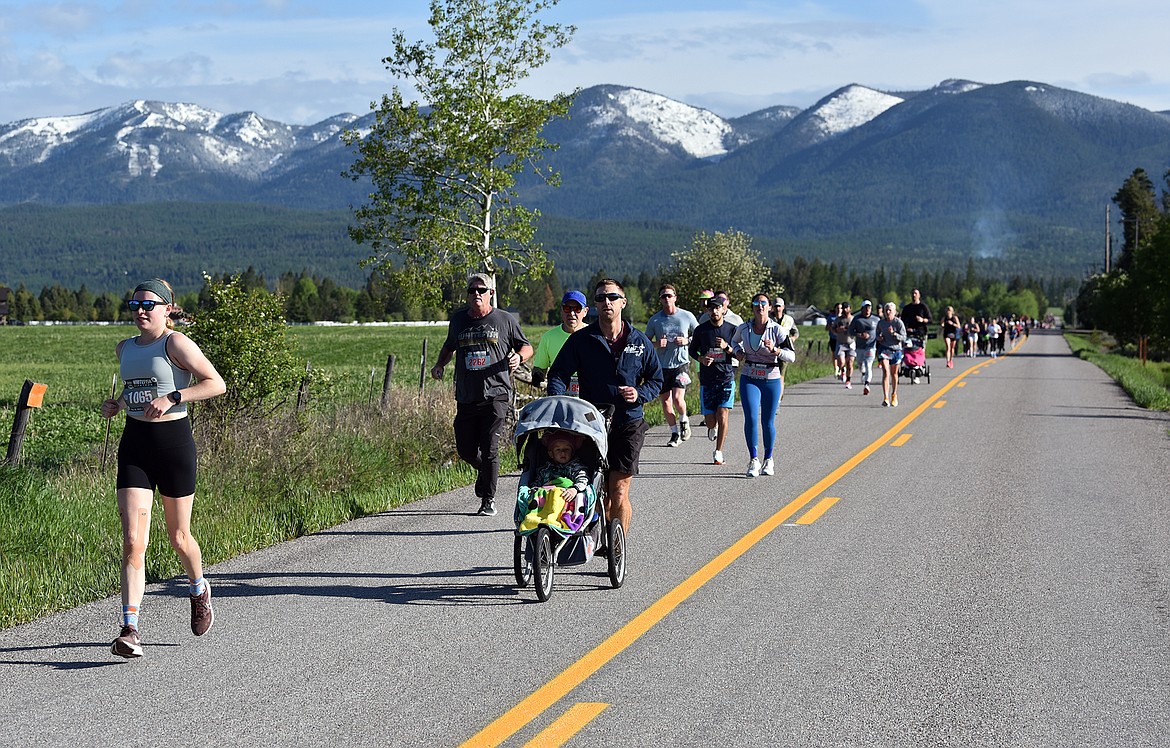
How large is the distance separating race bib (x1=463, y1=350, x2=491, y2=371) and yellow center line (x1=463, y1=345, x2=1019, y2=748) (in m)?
2.50

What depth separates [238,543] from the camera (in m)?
9.30

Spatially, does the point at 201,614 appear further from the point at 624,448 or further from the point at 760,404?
the point at 760,404

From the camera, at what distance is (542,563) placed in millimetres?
7672

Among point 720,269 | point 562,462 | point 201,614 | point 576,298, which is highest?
point 720,269

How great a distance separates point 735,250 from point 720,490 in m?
54.5

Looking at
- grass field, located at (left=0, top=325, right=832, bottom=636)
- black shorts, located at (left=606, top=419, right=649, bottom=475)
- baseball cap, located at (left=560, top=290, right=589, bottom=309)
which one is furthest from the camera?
baseball cap, located at (left=560, top=290, right=589, bottom=309)

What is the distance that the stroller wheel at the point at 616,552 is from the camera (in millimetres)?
7949

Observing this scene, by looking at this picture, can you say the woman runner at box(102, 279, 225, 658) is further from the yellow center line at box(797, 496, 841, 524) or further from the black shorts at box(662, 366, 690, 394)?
the black shorts at box(662, 366, 690, 394)

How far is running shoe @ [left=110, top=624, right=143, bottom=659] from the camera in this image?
20.7ft

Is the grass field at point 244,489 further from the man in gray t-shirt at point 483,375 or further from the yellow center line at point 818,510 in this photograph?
the yellow center line at point 818,510

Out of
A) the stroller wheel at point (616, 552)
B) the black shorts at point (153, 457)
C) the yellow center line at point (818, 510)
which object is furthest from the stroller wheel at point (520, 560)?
the yellow center line at point (818, 510)

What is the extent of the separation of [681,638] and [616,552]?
1.34m

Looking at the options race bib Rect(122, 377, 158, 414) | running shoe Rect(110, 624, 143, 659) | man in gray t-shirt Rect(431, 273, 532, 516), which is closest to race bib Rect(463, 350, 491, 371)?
man in gray t-shirt Rect(431, 273, 532, 516)

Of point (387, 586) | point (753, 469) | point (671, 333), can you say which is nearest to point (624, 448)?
point (387, 586)
